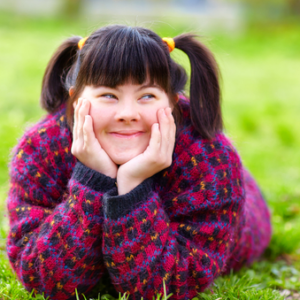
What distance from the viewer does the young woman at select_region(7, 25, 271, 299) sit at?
2000 mm

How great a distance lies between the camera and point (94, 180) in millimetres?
2051

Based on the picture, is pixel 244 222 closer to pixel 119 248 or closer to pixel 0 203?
pixel 119 248

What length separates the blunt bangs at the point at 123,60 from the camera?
2002mm

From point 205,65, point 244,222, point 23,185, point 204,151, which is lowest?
point 244,222

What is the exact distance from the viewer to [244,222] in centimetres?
262

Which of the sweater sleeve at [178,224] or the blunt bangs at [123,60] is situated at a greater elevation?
the blunt bangs at [123,60]

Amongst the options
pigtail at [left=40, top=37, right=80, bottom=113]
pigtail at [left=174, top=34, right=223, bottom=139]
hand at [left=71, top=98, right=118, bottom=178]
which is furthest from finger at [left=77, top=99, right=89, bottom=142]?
pigtail at [left=174, top=34, right=223, bottom=139]

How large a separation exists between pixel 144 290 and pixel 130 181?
532 mm

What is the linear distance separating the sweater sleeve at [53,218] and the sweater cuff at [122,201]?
6 centimetres

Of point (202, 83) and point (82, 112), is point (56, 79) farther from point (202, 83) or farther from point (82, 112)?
point (202, 83)

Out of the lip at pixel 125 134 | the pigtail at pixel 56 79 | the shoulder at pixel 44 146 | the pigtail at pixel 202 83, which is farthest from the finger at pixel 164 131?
the pigtail at pixel 56 79

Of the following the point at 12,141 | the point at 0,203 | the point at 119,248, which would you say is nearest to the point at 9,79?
the point at 12,141

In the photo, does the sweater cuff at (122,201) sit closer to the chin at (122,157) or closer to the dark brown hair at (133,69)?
the chin at (122,157)

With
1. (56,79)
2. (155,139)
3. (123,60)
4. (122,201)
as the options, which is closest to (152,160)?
(155,139)
